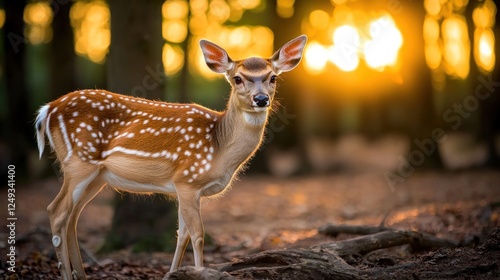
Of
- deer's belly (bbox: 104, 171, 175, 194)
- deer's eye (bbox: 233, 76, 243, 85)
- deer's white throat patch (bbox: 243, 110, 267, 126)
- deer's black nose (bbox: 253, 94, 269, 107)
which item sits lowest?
deer's belly (bbox: 104, 171, 175, 194)

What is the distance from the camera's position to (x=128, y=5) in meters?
10.0

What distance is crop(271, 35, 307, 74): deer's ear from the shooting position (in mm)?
7273

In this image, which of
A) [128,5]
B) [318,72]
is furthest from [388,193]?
[318,72]

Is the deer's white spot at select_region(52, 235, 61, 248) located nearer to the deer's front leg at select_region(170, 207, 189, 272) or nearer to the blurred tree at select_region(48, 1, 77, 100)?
the deer's front leg at select_region(170, 207, 189, 272)

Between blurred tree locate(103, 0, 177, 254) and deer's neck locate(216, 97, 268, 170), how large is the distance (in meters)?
3.18

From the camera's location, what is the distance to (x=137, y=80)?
32.7 ft

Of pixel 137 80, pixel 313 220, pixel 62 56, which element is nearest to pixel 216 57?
pixel 137 80

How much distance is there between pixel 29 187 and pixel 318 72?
14.6 m

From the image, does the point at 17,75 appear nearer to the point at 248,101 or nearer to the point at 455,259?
the point at 248,101

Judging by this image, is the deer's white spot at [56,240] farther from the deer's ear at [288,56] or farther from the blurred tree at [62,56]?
the blurred tree at [62,56]

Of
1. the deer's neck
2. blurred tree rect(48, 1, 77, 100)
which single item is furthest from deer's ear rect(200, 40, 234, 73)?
blurred tree rect(48, 1, 77, 100)

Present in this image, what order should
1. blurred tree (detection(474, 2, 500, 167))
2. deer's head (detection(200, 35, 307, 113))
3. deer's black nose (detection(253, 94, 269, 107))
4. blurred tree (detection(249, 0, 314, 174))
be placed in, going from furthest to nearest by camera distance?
blurred tree (detection(249, 0, 314, 174)) → blurred tree (detection(474, 2, 500, 167)) → deer's head (detection(200, 35, 307, 113)) → deer's black nose (detection(253, 94, 269, 107))

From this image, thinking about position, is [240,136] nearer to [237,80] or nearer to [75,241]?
[237,80]

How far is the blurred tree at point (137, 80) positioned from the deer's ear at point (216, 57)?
294 centimetres
